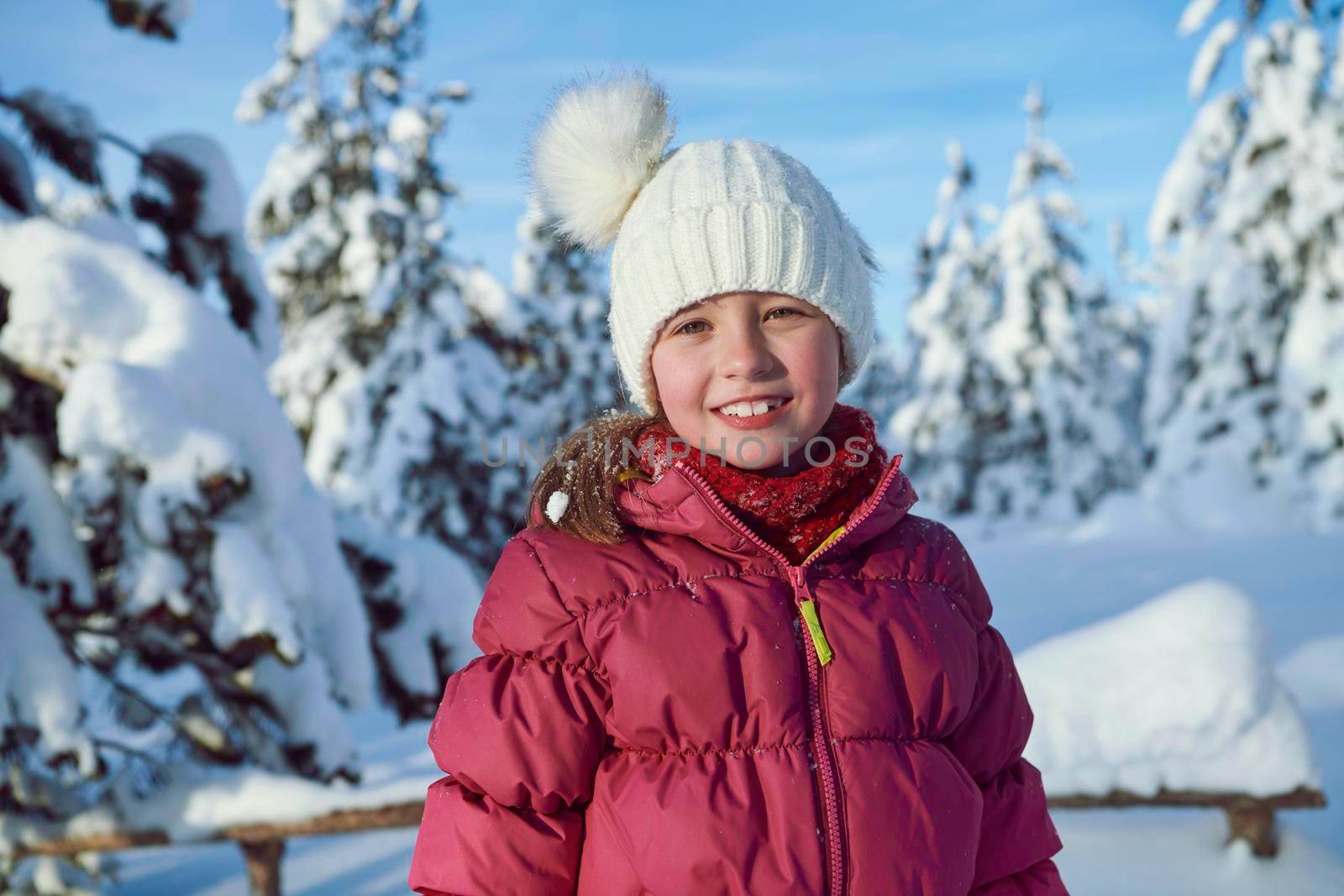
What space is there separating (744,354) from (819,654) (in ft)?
1.79

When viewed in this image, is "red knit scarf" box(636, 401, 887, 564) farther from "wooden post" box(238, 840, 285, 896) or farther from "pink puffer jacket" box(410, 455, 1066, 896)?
"wooden post" box(238, 840, 285, 896)

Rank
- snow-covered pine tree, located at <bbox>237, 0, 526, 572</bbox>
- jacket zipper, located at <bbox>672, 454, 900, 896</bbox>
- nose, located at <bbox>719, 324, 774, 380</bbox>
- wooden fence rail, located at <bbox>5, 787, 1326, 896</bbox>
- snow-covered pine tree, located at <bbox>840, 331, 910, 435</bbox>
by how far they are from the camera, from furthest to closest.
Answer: snow-covered pine tree, located at <bbox>840, 331, 910, 435</bbox> < snow-covered pine tree, located at <bbox>237, 0, 526, 572</bbox> < wooden fence rail, located at <bbox>5, 787, 1326, 896</bbox> < nose, located at <bbox>719, 324, 774, 380</bbox> < jacket zipper, located at <bbox>672, 454, 900, 896</bbox>

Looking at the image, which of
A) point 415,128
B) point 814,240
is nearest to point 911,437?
point 415,128

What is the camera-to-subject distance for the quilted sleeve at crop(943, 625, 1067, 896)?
1.96 metres

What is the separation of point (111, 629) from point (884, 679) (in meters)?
4.09

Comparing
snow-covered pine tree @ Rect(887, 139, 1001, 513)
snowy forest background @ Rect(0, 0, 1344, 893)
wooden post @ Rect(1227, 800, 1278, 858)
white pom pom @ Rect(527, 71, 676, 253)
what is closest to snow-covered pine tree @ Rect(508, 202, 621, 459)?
snowy forest background @ Rect(0, 0, 1344, 893)

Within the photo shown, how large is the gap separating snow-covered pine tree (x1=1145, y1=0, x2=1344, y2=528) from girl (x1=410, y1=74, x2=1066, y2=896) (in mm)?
17563

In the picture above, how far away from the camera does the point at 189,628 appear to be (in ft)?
14.7

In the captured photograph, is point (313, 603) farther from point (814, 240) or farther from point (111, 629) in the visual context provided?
point (814, 240)

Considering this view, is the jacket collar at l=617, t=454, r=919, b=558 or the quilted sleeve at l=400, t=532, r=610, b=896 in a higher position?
the jacket collar at l=617, t=454, r=919, b=558

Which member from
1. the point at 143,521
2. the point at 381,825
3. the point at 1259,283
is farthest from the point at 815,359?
the point at 1259,283

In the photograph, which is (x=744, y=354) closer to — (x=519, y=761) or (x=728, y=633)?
(x=728, y=633)

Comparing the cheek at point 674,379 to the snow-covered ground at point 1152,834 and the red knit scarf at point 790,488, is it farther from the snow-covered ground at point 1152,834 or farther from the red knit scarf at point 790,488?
the snow-covered ground at point 1152,834

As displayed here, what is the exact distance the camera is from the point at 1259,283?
1766 cm
